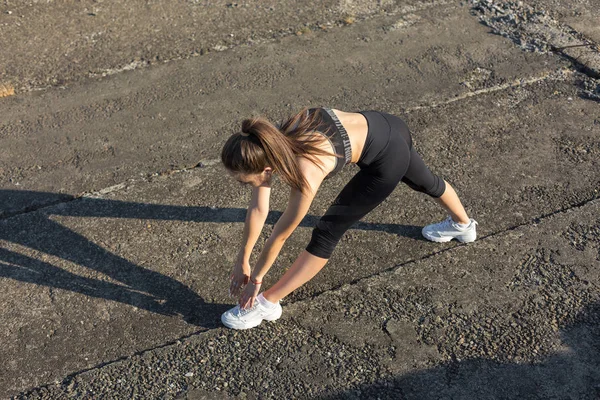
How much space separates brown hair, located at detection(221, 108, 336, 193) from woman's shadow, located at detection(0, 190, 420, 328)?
46.1 inches

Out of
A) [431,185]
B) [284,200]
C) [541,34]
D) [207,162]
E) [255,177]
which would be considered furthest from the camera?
[541,34]

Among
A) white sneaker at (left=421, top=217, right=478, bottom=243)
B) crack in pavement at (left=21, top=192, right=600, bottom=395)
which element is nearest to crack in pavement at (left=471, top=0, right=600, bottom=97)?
crack in pavement at (left=21, top=192, right=600, bottom=395)

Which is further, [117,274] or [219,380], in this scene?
[117,274]

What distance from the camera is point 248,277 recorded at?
141 inches

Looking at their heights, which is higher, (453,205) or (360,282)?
(453,205)

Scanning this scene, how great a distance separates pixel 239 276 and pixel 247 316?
24cm

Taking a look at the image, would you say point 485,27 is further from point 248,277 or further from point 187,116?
point 248,277

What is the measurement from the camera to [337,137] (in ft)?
10.5

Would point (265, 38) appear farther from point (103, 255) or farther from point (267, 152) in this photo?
point (267, 152)

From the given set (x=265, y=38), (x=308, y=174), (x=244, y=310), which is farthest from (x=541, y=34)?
(x=244, y=310)

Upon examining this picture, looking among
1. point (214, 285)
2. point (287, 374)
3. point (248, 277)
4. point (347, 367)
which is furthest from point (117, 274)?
point (347, 367)

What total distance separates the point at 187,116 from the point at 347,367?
8.87 feet

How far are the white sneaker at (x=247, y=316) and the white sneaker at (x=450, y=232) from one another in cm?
119

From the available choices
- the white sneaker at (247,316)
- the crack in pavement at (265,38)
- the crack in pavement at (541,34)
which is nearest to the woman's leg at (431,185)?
the white sneaker at (247,316)
